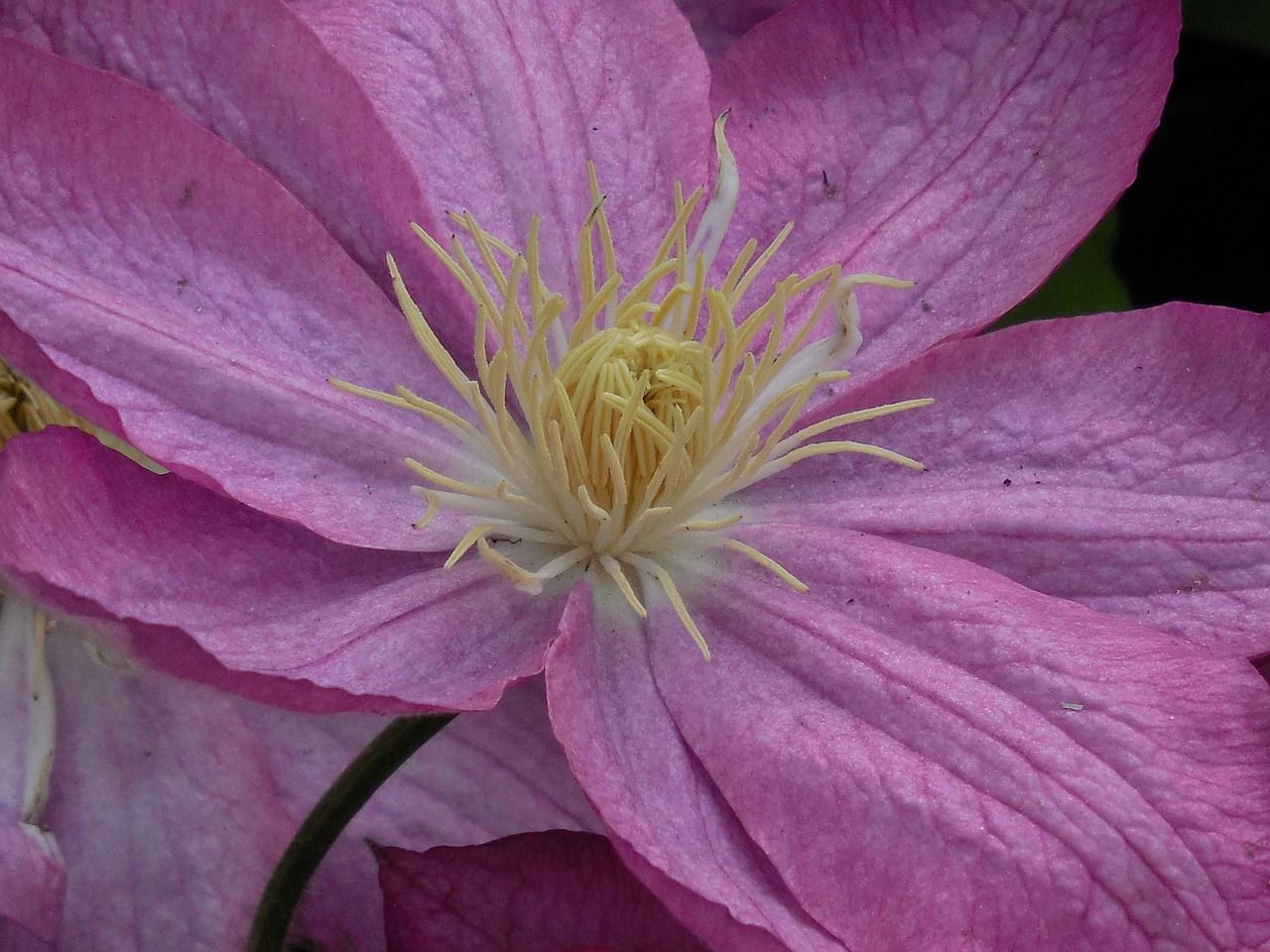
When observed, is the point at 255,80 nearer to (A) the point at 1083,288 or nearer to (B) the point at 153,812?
(B) the point at 153,812

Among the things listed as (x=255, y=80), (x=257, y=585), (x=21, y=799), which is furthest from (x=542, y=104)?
(x=21, y=799)

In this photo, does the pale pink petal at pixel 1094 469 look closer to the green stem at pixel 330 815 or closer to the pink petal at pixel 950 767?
the pink petal at pixel 950 767

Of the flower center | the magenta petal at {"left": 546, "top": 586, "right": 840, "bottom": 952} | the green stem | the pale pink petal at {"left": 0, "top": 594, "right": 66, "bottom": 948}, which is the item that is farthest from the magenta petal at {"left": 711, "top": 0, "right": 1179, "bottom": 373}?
the pale pink petal at {"left": 0, "top": 594, "right": 66, "bottom": 948}

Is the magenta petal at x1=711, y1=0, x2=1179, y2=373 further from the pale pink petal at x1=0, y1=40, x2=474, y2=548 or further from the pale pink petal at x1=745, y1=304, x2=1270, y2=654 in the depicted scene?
the pale pink petal at x1=0, y1=40, x2=474, y2=548

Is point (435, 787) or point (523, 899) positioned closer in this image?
point (523, 899)

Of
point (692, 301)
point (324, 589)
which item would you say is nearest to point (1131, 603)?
point (692, 301)
